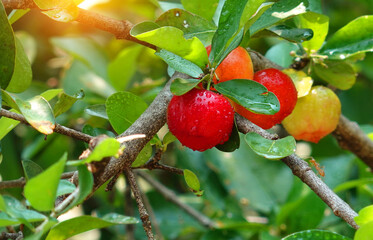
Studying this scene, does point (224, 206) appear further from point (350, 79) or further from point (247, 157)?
point (350, 79)

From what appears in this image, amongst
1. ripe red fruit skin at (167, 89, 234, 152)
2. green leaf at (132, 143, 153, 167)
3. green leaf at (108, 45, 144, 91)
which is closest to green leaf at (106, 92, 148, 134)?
green leaf at (132, 143, 153, 167)

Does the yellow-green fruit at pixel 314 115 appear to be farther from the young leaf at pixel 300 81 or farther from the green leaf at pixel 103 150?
the green leaf at pixel 103 150

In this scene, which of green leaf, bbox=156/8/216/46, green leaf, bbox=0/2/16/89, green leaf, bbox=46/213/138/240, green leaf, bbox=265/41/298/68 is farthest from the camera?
green leaf, bbox=265/41/298/68

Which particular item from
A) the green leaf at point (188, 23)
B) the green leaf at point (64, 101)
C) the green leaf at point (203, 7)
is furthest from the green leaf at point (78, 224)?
the green leaf at point (203, 7)

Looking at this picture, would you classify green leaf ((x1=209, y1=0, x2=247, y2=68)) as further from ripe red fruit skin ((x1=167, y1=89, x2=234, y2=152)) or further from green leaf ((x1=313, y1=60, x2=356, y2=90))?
green leaf ((x1=313, y1=60, x2=356, y2=90))

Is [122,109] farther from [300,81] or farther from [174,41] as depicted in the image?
[300,81]

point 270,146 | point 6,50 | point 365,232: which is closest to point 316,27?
point 270,146

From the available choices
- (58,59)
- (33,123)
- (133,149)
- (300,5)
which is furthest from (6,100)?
(58,59)
